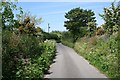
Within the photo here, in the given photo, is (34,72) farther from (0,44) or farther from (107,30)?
(107,30)

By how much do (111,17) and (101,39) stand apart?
4.61m

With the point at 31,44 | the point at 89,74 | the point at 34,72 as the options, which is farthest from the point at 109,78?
the point at 31,44

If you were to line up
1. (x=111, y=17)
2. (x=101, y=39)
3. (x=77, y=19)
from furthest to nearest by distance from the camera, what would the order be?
(x=77, y=19)
(x=111, y=17)
(x=101, y=39)

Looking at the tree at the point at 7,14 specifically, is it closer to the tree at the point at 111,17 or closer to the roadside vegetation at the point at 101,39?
the roadside vegetation at the point at 101,39

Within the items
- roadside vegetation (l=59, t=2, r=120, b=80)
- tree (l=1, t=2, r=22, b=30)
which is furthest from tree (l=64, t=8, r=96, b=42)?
tree (l=1, t=2, r=22, b=30)

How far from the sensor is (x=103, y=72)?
19078mm

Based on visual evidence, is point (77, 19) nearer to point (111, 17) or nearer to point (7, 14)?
point (111, 17)

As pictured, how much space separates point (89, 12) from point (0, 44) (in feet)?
194

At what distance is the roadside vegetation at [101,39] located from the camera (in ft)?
62.8

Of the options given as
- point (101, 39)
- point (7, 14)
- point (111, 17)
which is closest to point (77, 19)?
point (111, 17)

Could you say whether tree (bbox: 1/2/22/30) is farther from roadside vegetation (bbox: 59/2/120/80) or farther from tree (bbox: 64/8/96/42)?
tree (bbox: 64/8/96/42)

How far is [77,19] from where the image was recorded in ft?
224

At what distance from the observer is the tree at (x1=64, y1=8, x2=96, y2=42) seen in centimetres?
6606

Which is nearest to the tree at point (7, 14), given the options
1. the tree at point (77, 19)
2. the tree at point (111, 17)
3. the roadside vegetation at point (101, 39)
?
the roadside vegetation at point (101, 39)
